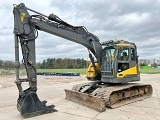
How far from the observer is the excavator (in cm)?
932

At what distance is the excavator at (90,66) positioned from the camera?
932 centimetres

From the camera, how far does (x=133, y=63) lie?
12367 mm

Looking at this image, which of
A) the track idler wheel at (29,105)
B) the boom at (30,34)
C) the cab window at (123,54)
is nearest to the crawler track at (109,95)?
the cab window at (123,54)

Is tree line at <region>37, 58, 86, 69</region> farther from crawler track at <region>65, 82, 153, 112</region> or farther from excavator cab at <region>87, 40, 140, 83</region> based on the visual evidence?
excavator cab at <region>87, 40, 140, 83</region>

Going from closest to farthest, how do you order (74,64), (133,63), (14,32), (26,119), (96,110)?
(26,119), (14,32), (96,110), (133,63), (74,64)

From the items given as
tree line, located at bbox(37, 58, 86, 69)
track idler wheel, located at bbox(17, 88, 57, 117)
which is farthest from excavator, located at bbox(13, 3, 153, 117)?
tree line, located at bbox(37, 58, 86, 69)

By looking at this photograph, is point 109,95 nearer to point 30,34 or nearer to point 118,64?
point 118,64

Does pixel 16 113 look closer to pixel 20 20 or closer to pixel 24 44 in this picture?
pixel 24 44

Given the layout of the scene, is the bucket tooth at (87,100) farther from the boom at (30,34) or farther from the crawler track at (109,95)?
the boom at (30,34)

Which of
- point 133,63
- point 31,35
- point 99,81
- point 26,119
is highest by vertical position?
point 31,35

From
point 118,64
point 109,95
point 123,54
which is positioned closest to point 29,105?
point 109,95

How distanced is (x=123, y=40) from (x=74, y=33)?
104 inches

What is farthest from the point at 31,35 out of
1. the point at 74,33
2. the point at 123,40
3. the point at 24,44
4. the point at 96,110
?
the point at 123,40

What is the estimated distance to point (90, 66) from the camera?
42.7 feet
